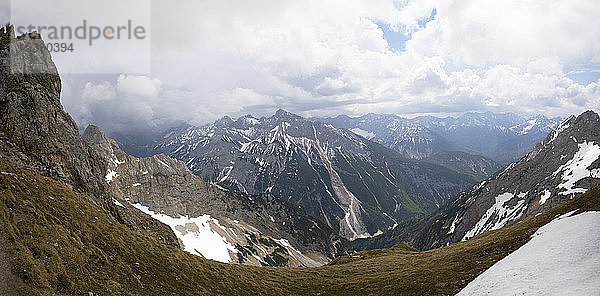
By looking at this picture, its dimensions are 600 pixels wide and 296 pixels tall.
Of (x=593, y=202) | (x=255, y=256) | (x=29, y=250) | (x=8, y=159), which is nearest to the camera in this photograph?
(x=29, y=250)

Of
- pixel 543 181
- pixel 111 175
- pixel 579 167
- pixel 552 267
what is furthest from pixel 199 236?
pixel 579 167

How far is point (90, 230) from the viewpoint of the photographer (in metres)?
29.6

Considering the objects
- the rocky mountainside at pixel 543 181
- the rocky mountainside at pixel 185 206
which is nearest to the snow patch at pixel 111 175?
the rocky mountainside at pixel 185 206

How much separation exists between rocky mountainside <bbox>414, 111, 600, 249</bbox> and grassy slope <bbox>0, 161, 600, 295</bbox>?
10376cm

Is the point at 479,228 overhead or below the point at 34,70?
below

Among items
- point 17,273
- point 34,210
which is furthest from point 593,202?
point 34,210

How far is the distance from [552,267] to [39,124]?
2582 inches

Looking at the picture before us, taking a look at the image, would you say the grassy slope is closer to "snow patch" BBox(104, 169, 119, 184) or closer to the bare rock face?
the bare rock face

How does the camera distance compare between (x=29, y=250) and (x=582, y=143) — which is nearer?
(x=29, y=250)

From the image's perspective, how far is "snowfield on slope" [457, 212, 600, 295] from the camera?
21.3 metres

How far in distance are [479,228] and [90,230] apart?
589 ft

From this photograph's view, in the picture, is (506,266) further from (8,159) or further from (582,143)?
(582,143)

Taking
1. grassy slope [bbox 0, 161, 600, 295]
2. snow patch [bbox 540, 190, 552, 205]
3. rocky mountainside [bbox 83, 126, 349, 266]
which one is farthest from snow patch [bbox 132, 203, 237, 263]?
snow patch [bbox 540, 190, 552, 205]

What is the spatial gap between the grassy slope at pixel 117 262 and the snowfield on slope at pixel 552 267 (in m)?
2.80
